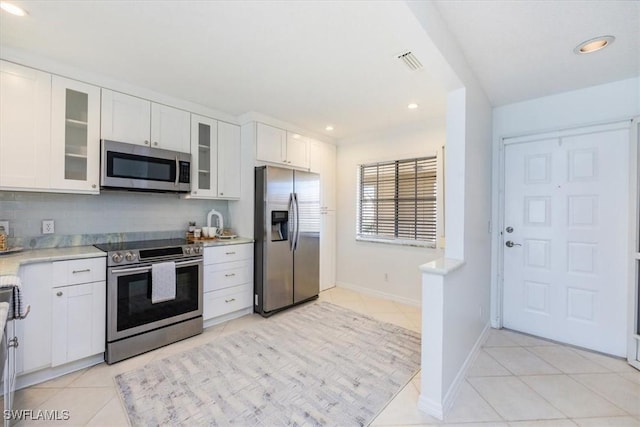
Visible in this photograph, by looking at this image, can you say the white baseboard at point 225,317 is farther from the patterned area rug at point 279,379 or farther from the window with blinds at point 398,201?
the window with blinds at point 398,201

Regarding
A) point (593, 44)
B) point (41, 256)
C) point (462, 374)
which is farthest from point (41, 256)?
point (593, 44)

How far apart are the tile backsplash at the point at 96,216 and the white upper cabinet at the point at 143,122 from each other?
0.57 meters

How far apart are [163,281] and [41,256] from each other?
0.82 metres

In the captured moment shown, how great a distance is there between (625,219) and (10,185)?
486cm

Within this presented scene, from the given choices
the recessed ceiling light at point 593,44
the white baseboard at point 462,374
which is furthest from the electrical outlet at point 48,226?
the recessed ceiling light at point 593,44

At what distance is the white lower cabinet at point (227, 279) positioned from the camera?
2877 mm

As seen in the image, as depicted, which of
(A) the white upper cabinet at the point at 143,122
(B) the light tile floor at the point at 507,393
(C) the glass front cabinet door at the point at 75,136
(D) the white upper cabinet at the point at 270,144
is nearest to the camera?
(B) the light tile floor at the point at 507,393

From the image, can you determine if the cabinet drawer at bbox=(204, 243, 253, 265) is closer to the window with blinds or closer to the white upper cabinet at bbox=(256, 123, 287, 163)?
the white upper cabinet at bbox=(256, 123, 287, 163)

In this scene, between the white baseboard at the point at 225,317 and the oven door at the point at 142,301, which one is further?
the white baseboard at the point at 225,317

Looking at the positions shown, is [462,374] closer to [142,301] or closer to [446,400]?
[446,400]

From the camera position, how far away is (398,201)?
12.4 ft

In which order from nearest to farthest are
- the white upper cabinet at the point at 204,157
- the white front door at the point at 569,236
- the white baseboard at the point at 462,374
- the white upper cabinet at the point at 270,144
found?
the white baseboard at the point at 462,374 < the white front door at the point at 569,236 < the white upper cabinet at the point at 204,157 < the white upper cabinet at the point at 270,144

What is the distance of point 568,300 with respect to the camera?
2.58 metres

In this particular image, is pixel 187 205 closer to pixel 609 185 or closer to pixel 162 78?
pixel 162 78
